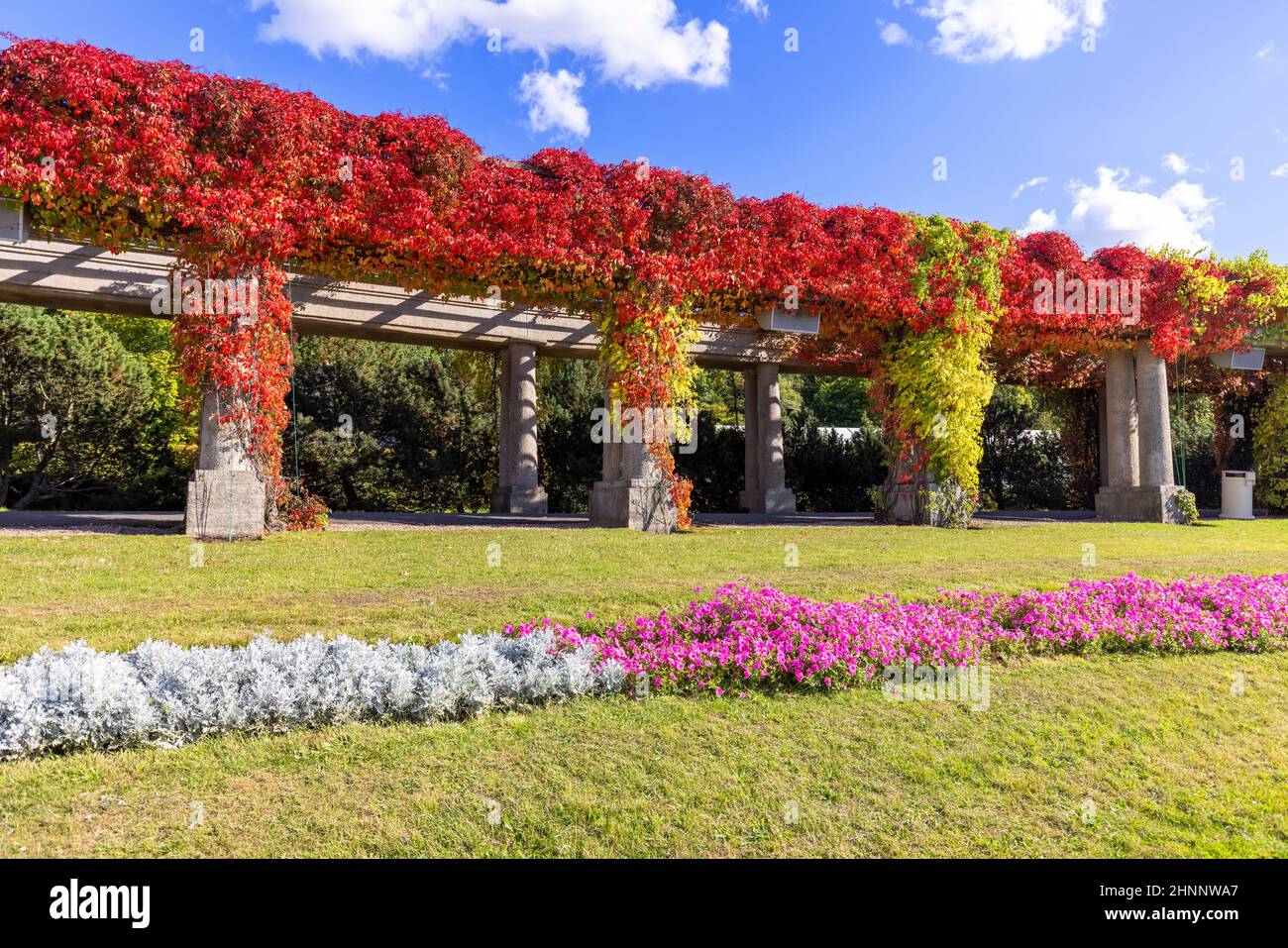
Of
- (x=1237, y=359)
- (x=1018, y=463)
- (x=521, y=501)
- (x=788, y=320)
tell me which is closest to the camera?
(x=788, y=320)

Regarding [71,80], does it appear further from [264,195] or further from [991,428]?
[991,428]

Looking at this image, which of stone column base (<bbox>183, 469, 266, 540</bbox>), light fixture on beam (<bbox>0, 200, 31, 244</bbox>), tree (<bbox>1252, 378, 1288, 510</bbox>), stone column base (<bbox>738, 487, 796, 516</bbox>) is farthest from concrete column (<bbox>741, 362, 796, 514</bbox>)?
light fixture on beam (<bbox>0, 200, 31, 244</bbox>)

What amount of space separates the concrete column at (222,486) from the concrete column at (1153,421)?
16.8 metres

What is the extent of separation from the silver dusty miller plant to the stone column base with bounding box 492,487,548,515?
11676 millimetres

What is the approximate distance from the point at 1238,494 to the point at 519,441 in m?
16.3

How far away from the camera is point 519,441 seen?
56.6 feet

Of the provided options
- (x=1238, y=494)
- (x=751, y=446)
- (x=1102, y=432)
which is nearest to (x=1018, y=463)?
(x=1102, y=432)

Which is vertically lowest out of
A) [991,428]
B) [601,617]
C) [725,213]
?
[601,617]

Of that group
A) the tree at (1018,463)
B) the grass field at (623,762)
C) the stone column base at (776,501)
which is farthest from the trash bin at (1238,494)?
the grass field at (623,762)

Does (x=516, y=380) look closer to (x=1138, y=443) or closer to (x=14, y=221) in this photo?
(x=14, y=221)

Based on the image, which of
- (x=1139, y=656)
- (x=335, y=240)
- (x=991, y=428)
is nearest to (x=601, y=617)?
(x=1139, y=656)
